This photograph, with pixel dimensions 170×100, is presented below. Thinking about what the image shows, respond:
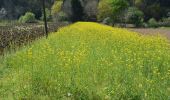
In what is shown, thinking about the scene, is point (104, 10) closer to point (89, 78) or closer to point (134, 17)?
point (134, 17)

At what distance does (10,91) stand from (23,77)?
71 centimetres

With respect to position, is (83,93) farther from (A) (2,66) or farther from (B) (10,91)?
(A) (2,66)

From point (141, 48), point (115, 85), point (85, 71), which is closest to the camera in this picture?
point (115, 85)

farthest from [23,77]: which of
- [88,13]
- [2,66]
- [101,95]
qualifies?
[88,13]

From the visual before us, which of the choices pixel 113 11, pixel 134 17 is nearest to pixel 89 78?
pixel 113 11

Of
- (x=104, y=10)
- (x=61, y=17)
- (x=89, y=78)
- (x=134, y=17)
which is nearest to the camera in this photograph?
(x=89, y=78)

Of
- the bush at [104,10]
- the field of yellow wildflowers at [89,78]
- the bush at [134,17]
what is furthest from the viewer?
the bush at [104,10]

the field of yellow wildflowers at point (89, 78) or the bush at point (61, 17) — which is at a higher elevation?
the field of yellow wildflowers at point (89, 78)

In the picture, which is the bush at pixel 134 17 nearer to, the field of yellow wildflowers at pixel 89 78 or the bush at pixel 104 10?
the bush at pixel 104 10

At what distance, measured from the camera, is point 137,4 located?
90375 millimetres

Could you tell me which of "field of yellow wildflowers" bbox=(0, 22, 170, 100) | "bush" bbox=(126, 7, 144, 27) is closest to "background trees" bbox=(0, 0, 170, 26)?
"bush" bbox=(126, 7, 144, 27)

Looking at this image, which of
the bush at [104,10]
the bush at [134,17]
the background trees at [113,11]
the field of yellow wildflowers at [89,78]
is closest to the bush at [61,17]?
the background trees at [113,11]

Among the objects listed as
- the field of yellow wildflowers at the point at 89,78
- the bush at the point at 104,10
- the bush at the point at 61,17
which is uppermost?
the field of yellow wildflowers at the point at 89,78

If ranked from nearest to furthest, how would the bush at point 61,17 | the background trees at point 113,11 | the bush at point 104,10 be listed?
the background trees at point 113,11, the bush at point 104,10, the bush at point 61,17
